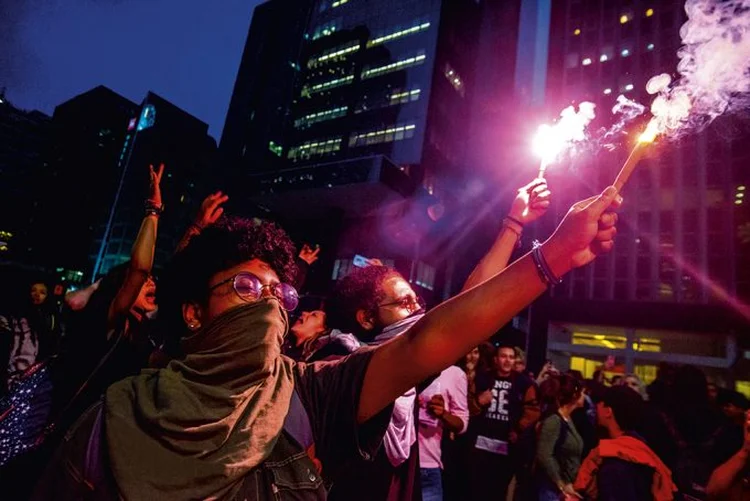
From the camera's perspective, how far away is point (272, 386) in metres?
1.38

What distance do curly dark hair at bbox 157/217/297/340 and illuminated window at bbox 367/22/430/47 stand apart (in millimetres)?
53854

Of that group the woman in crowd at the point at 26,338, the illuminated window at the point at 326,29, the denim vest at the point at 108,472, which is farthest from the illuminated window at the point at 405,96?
the denim vest at the point at 108,472

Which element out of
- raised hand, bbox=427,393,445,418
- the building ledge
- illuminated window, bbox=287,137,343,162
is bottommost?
raised hand, bbox=427,393,445,418

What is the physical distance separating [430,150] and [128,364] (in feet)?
150

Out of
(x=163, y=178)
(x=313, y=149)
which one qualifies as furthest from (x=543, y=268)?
(x=163, y=178)

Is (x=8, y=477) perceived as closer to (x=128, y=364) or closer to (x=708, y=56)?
(x=128, y=364)

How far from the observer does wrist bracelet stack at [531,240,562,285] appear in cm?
127

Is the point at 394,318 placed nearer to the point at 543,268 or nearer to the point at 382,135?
the point at 543,268

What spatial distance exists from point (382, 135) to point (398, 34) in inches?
545

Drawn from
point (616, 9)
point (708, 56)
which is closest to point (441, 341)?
point (708, 56)

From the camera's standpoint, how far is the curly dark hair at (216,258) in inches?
73.1

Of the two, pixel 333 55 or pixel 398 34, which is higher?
pixel 333 55

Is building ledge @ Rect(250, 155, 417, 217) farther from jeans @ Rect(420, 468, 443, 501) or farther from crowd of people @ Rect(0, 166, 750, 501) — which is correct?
jeans @ Rect(420, 468, 443, 501)

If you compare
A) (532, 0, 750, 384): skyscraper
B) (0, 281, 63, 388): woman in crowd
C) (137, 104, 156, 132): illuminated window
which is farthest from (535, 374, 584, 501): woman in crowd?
(137, 104, 156, 132): illuminated window
